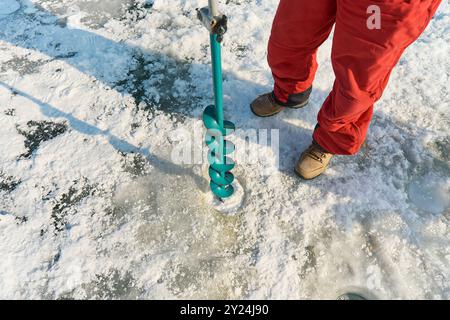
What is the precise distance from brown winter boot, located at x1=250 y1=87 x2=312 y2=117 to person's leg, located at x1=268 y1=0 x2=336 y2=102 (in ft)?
0.11

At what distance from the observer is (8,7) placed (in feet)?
8.82

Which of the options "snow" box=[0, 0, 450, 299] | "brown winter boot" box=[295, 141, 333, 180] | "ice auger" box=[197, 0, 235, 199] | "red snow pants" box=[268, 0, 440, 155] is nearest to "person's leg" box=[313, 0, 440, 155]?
"red snow pants" box=[268, 0, 440, 155]

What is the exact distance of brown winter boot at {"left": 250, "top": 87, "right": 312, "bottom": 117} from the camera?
203 cm

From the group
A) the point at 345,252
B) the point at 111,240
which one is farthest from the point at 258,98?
the point at 111,240

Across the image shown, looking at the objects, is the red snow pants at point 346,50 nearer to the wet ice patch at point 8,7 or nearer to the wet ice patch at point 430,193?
the wet ice patch at point 430,193

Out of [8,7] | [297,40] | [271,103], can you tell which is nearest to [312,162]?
[271,103]

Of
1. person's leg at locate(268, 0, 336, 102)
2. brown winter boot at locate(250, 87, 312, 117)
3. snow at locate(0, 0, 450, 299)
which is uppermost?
person's leg at locate(268, 0, 336, 102)

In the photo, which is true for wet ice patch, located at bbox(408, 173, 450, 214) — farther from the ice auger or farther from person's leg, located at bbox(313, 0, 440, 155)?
the ice auger

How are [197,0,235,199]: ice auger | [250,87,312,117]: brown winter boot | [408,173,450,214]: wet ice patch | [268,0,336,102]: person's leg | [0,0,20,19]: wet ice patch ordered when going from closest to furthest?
1. [197,0,235,199]: ice auger
2. [268,0,336,102]: person's leg
3. [408,173,450,214]: wet ice patch
4. [250,87,312,117]: brown winter boot
5. [0,0,20,19]: wet ice patch

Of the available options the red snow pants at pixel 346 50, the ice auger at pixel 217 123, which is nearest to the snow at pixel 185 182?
the ice auger at pixel 217 123

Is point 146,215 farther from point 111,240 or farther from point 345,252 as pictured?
point 345,252

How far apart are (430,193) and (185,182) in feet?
4.24

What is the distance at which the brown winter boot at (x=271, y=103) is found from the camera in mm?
2033

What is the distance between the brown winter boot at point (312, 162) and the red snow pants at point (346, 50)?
0.05 meters
